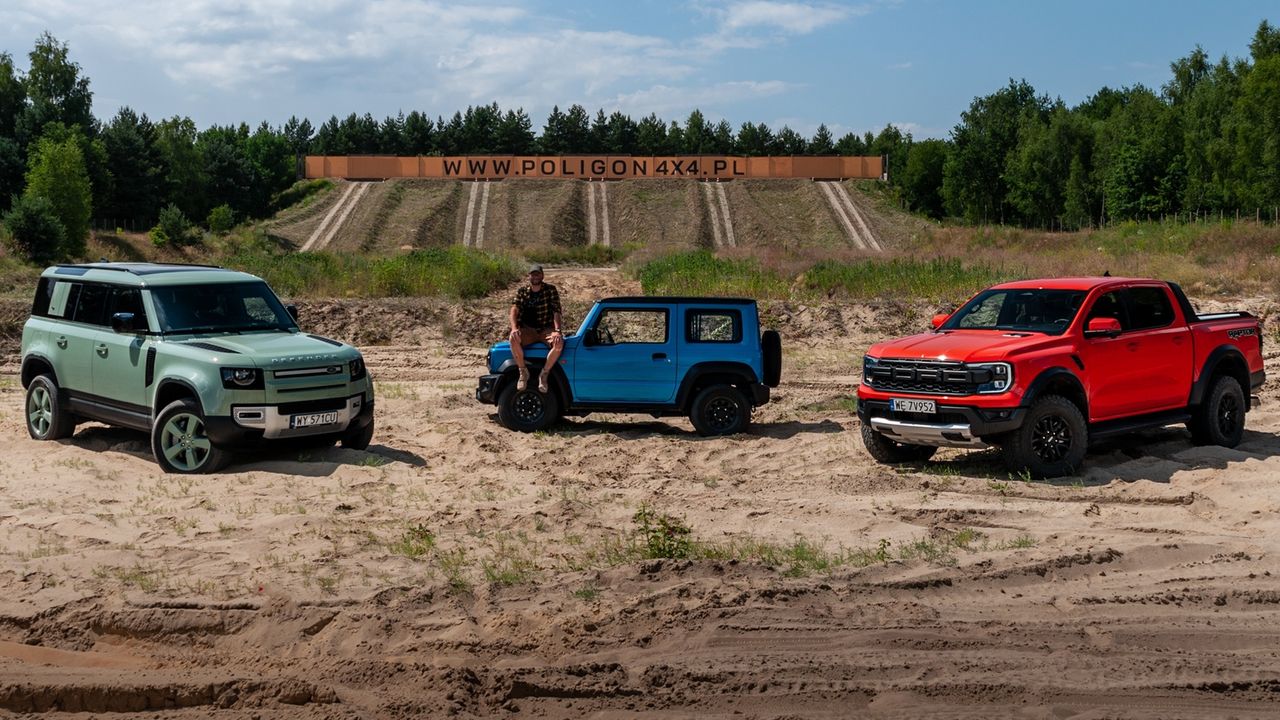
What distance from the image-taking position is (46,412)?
43.5 ft

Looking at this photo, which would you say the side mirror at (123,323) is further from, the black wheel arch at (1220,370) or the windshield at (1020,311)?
the black wheel arch at (1220,370)

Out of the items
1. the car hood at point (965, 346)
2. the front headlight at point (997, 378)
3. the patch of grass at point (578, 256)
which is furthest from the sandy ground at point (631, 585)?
the patch of grass at point (578, 256)

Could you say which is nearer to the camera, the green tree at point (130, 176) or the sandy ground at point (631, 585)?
the sandy ground at point (631, 585)

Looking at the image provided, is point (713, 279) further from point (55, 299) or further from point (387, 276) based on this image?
point (55, 299)

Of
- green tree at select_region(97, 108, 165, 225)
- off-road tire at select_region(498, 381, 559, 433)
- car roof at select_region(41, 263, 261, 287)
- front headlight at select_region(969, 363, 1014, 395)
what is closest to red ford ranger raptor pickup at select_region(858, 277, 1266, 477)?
front headlight at select_region(969, 363, 1014, 395)

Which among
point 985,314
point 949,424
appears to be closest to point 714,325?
point 985,314

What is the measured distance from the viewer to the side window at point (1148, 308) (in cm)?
1223

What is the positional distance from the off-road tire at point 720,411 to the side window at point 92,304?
6610mm

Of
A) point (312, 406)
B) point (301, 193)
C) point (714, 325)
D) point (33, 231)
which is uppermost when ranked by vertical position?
point (301, 193)

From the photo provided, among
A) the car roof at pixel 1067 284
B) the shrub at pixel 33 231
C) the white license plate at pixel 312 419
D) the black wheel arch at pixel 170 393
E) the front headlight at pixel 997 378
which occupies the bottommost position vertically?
the white license plate at pixel 312 419

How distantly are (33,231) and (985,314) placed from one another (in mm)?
35106

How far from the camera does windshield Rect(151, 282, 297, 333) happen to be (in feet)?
40.5

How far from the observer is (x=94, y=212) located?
242ft

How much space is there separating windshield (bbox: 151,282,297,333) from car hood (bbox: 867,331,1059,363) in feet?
21.2
